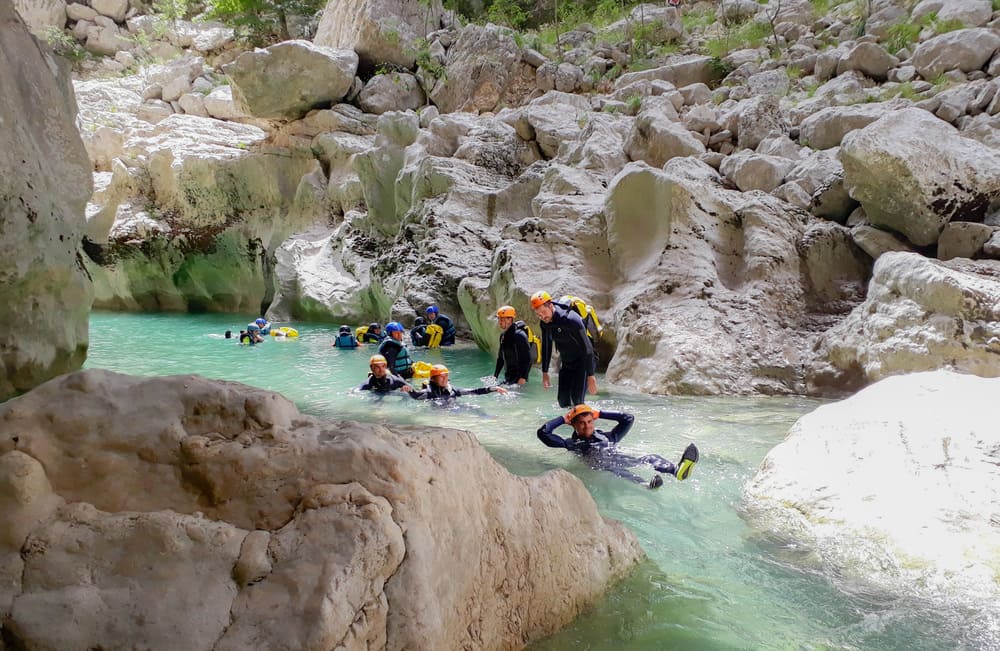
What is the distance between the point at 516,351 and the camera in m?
8.20

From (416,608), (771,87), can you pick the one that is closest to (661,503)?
(416,608)

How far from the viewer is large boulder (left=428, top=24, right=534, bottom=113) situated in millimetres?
20031

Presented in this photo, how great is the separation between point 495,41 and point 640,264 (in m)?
14.5

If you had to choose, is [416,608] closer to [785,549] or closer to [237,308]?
[785,549]

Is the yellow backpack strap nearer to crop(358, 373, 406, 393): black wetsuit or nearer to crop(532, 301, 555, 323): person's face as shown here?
crop(358, 373, 406, 393): black wetsuit

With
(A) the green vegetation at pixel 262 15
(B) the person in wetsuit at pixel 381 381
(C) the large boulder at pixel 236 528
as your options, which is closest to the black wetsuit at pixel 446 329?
(B) the person in wetsuit at pixel 381 381

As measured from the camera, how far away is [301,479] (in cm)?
191

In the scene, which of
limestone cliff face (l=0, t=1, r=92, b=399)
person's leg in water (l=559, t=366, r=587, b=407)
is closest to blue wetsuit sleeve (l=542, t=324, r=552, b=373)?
person's leg in water (l=559, t=366, r=587, b=407)

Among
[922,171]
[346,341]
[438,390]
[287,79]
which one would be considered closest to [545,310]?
[438,390]

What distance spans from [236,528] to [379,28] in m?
22.8

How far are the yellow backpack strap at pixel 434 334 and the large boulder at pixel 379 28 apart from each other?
14.2m

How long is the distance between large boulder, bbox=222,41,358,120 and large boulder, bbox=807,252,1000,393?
18011mm

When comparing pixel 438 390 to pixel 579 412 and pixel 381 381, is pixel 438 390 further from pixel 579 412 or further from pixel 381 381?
pixel 579 412

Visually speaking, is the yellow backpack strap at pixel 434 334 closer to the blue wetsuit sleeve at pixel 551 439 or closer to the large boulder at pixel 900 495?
the blue wetsuit sleeve at pixel 551 439
